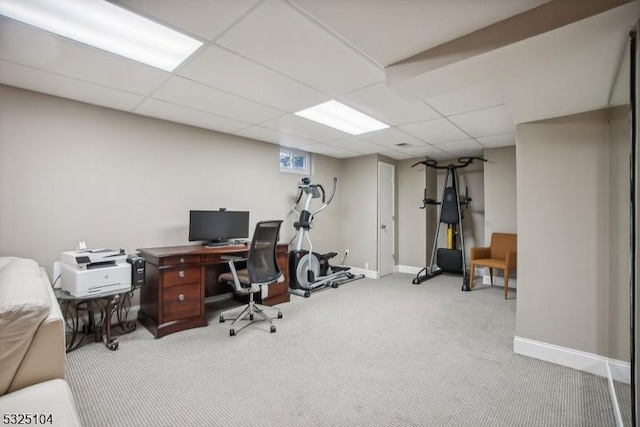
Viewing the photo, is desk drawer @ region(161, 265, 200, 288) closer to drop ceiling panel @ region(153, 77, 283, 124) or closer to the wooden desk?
the wooden desk

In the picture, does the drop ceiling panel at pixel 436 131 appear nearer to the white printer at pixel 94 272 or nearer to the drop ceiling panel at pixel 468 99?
the drop ceiling panel at pixel 468 99

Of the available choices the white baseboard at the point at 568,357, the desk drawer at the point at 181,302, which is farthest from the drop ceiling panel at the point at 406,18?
the desk drawer at the point at 181,302

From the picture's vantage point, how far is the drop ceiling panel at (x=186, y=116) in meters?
3.02

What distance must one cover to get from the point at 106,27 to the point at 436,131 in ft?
11.6

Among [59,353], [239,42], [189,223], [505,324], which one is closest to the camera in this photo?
[59,353]

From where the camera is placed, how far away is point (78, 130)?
116 inches

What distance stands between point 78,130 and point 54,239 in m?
1.11

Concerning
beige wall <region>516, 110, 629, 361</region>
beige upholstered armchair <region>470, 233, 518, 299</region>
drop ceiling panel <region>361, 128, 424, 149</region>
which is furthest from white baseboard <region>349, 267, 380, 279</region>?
beige wall <region>516, 110, 629, 361</region>

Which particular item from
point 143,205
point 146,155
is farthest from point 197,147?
point 143,205

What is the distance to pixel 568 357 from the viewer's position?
239cm

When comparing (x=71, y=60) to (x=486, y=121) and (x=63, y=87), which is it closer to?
(x=63, y=87)

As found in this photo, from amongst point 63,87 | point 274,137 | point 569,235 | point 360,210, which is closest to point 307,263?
point 360,210

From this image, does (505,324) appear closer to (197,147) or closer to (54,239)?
(197,147)

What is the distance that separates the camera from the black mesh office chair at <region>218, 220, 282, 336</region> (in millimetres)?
3012
